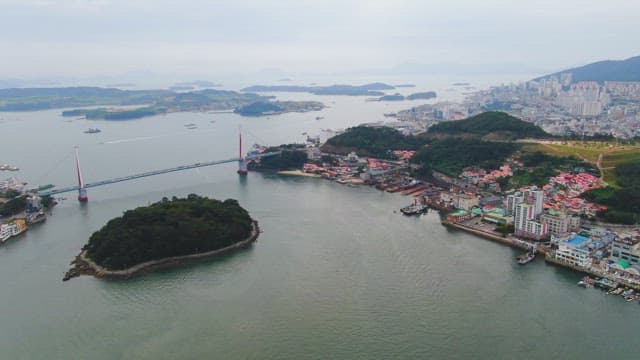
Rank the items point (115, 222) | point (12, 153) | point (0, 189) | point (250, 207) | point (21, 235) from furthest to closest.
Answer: point (12, 153)
point (0, 189)
point (250, 207)
point (21, 235)
point (115, 222)

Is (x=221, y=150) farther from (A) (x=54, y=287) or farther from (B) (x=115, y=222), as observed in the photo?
(A) (x=54, y=287)

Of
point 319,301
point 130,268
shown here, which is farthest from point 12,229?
point 319,301

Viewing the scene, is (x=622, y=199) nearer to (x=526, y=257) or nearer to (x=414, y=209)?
(x=526, y=257)

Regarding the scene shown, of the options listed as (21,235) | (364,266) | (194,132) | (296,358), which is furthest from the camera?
(194,132)

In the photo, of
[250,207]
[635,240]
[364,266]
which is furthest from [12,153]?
[635,240]

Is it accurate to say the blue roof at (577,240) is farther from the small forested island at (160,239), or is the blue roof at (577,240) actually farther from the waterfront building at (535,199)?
the small forested island at (160,239)
